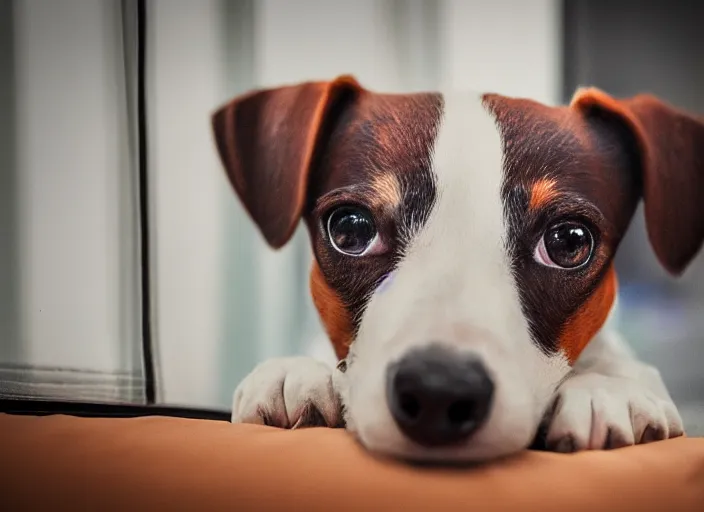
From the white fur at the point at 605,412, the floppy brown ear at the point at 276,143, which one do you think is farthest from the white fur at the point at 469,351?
the floppy brown ear at the point at 276,143

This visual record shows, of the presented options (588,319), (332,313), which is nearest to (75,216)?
(332,313)

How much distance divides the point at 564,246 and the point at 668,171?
292 mm

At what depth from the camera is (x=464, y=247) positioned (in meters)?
1.11

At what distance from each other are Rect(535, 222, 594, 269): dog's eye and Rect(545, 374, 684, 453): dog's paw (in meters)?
0.20

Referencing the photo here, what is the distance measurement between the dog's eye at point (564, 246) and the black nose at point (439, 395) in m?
0.31

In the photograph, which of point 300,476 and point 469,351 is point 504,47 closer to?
point 469,351

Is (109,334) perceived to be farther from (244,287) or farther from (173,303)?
(244,287)

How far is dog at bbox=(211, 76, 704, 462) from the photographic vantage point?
0.94 meters

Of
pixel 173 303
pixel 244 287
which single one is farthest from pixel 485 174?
pixel 173 303

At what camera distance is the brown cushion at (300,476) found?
88 cm

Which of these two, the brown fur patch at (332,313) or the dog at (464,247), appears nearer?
the dog at (464,247)

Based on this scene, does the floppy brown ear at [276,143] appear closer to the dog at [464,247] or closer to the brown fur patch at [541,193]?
the dog at [464,247]

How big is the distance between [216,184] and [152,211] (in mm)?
157

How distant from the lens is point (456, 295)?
1.01 meters
